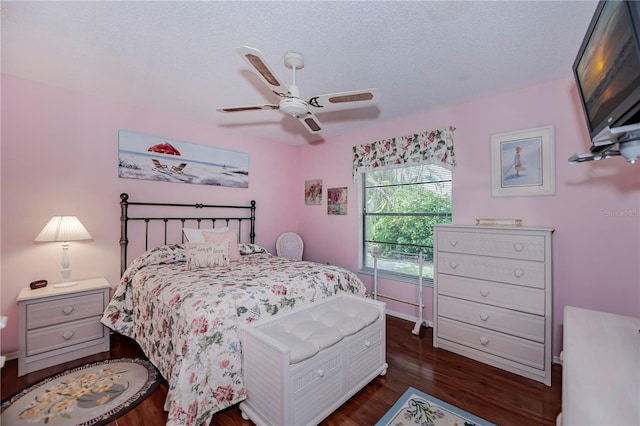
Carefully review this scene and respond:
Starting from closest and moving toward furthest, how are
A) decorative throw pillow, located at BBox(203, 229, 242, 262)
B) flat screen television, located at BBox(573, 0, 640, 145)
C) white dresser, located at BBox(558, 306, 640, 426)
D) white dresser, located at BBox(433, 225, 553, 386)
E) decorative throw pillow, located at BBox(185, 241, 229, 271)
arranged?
white dresser, located at BBox(558, 306, 640, 426)
flat screen television, located at BBox(573, 0, 640, 145)
white dresser, located at BBox(433, 225, 553, 386)
decorative throw pillow, located at BBox(185, 241, 229, 271)
decorative throw pillow, located at BBox(203, 229, 242, 262)

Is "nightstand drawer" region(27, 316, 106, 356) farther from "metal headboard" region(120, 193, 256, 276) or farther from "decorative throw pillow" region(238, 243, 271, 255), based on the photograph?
"decorative throw pillow" region(238, 243, 271, 255)

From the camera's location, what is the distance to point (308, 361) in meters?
1.57

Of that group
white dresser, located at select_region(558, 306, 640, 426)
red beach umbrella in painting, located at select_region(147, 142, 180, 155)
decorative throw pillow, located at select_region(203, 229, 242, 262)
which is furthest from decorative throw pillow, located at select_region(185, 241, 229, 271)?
white dresser, located at select_region(558, 306, 640, 426)

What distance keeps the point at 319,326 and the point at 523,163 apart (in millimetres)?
2320

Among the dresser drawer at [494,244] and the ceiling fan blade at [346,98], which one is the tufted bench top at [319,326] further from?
the ceiling fan blade at [346,98]

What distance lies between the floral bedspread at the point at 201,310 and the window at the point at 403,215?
3.37 feet

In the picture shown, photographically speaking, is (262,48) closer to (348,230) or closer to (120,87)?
(120,87)

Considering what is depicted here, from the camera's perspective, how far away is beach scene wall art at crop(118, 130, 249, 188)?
296 centimetres

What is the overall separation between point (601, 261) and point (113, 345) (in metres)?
4.26

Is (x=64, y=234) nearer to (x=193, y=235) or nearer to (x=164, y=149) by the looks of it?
(x=193, y=235)

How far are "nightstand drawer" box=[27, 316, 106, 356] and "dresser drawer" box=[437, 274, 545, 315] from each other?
3121 mm

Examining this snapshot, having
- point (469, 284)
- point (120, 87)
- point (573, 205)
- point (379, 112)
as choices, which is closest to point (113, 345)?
point (120, 87)

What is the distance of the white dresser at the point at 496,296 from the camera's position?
6.85ft

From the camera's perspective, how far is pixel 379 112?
125 inches
